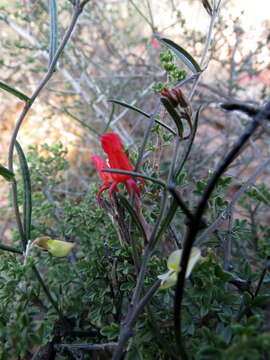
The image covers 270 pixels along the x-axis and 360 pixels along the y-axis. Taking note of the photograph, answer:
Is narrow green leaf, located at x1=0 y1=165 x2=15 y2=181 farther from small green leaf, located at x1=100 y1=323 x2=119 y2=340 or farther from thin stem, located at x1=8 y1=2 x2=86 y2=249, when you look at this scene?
small green leaf, located at x1=100 y1=323 x2=119 y2=340

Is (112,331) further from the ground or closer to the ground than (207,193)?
closer to the ground

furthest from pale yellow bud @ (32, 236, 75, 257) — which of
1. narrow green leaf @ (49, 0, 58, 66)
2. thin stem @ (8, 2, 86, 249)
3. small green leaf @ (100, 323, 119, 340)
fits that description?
narrow green leaf @ (49, 0, 58, 66)

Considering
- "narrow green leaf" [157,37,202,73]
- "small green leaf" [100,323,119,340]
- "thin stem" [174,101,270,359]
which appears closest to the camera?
"thin stem" [174,101,270,359]

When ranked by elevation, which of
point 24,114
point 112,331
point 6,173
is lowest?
point 112,331

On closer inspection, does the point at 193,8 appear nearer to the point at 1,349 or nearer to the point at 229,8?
the point at 229,8

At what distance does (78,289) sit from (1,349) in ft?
1.00

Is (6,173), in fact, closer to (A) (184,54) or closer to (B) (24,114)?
(B) (24,114)

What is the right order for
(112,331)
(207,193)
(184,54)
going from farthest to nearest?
(184,54), (112,331), (207,193)

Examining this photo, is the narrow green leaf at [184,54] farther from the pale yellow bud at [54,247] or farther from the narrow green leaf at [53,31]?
the pale yellow bud at [54,247]

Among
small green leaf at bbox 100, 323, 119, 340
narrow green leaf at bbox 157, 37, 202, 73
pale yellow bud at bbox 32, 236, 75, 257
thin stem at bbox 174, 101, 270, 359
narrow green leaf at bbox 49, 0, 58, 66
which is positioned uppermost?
narrow green leaf at bbox 49, 0, 58, 66

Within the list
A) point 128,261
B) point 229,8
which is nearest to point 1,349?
point 128,261

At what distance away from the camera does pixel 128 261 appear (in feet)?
2.21

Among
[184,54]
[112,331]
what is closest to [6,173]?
[112,331]

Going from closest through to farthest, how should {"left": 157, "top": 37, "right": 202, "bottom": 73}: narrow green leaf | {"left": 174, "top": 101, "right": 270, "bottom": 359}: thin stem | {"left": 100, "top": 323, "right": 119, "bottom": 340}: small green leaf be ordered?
{"left": 174, "top": 101, "right": 270, "bottom": 359}: thin stem < {"left": 100, "top": 323, "right": 119, "bottom": 340}: small green leaf < {"left": 157, "top": 37, "right": 202, "bottom": 73}: narrow green leaf
